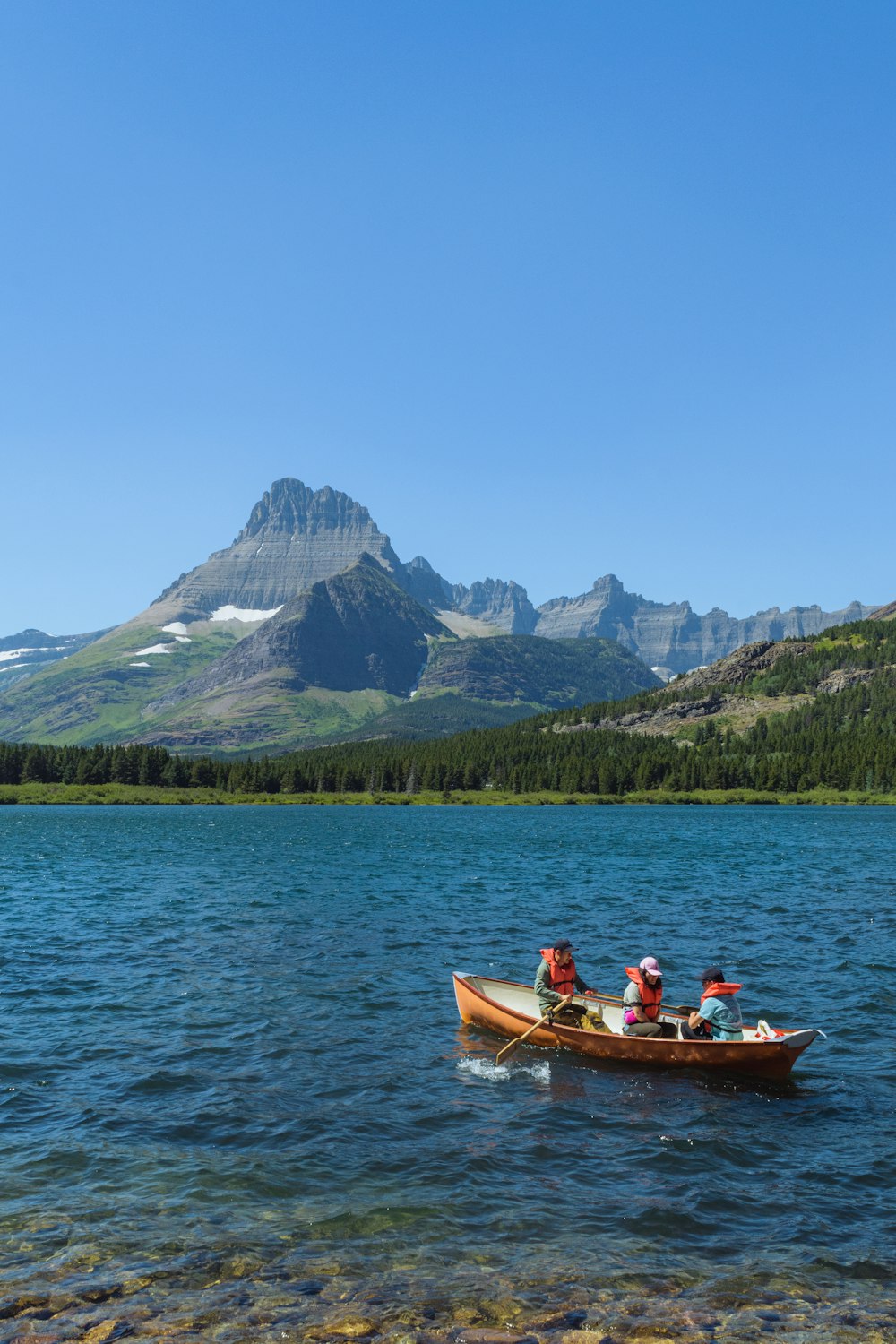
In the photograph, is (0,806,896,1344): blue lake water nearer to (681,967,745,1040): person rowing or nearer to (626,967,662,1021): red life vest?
(681,967,745,1040): person rowing

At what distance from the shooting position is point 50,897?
2574 inches

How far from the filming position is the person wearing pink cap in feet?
92.8

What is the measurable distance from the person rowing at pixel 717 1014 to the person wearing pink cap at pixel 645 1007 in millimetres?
861

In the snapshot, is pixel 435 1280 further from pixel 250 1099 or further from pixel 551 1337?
pixel 250 1099

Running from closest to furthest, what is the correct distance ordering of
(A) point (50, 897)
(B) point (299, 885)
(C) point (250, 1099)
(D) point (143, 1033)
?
(C) point (250, 1099) → (D) point (143, 1033) → (A) point (50, 897) → (B) point (299, 885)

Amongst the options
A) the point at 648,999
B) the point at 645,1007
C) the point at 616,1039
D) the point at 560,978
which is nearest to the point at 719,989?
the point at 648,999

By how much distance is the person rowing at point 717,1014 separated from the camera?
27.6 m

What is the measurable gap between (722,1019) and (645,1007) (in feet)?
7.11

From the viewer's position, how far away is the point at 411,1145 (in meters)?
21.8

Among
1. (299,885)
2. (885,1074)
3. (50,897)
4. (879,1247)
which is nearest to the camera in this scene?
(879,1247)

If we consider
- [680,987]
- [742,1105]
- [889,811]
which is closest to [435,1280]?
[742,1105]

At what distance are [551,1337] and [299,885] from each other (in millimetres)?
58416

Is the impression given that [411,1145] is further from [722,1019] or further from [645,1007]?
[722,1019]

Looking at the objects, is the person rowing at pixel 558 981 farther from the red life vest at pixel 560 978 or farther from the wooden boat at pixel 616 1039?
the wooden boat at pixel 616 1039
